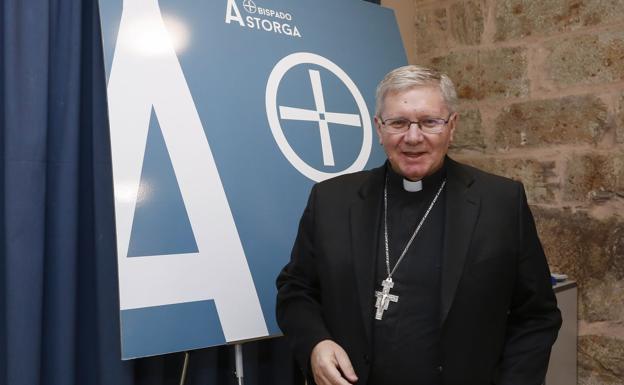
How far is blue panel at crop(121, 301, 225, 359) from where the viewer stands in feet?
4.65

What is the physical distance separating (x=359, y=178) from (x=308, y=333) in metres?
0.44

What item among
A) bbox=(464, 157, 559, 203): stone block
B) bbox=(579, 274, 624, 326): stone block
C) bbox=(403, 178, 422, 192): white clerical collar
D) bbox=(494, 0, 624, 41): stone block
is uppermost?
bbox=(494, 0, 624, 41): stone block

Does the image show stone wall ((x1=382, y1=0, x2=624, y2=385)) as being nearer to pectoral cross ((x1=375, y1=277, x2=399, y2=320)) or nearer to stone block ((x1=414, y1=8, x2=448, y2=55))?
stone block ((x1=414, y1=8, x2=448, y2=55))

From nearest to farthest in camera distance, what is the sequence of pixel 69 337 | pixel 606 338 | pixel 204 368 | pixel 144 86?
pixel 144 86 < pixel 69 337 < pixel 204 368 < pixel 606 338

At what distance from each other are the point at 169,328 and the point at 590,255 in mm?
1705

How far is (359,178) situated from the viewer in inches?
62.5

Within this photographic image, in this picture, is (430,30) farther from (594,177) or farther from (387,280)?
(387,280)

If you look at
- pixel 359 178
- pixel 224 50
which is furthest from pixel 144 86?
pixel 359 178

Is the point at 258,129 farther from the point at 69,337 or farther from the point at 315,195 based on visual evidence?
the point at 69,337

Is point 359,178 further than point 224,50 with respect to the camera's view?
No

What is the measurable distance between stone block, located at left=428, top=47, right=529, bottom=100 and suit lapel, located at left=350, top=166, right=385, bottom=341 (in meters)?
1.26

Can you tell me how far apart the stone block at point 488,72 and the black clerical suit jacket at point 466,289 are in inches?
47.7

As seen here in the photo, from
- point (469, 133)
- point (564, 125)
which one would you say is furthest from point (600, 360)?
point (469, 133)

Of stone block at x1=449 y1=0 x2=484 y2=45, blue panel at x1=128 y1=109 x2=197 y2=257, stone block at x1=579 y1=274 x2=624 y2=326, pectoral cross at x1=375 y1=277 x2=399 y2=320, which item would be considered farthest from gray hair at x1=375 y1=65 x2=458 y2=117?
stone block at x1=449 y1=0 x2=484 y2=45
